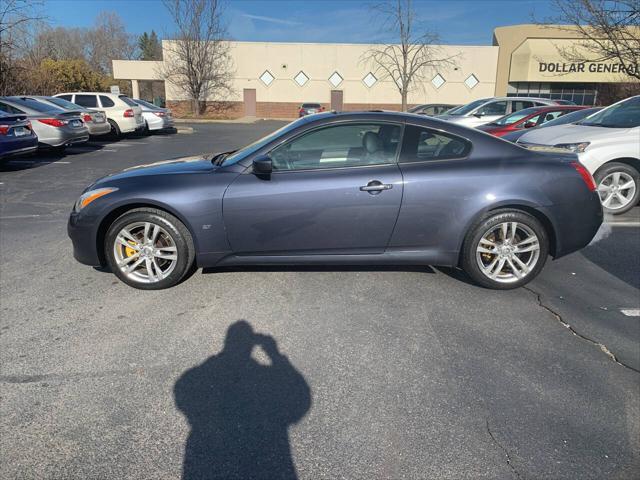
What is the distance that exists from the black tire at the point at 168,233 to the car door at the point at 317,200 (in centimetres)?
40

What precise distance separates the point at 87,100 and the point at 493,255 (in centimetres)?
1826

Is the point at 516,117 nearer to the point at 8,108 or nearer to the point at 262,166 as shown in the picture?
the point at 262,166

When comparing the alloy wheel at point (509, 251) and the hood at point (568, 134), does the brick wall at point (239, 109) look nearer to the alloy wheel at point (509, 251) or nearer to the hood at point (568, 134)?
the hood at point (568, 134)

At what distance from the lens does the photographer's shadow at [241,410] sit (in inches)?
84.4

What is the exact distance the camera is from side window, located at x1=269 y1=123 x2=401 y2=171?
13.1ft

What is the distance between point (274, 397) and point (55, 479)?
1.09 meters

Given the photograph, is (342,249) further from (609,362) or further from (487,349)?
(609,362)

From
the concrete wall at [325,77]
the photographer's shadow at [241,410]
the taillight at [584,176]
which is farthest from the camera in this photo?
the concrete wall at [325,77]

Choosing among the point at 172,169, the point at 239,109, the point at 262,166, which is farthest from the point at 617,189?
the point at 239,109

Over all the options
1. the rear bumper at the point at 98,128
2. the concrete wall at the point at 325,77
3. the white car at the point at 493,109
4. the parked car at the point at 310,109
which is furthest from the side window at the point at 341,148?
the concrete wall at the point at 325,77

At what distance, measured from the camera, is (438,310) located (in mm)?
3727

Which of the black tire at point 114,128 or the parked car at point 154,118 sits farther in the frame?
the parked car at point 154,118

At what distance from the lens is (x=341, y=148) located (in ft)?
13.3

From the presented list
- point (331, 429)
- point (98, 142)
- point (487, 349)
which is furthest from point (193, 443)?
point (98, 142)
